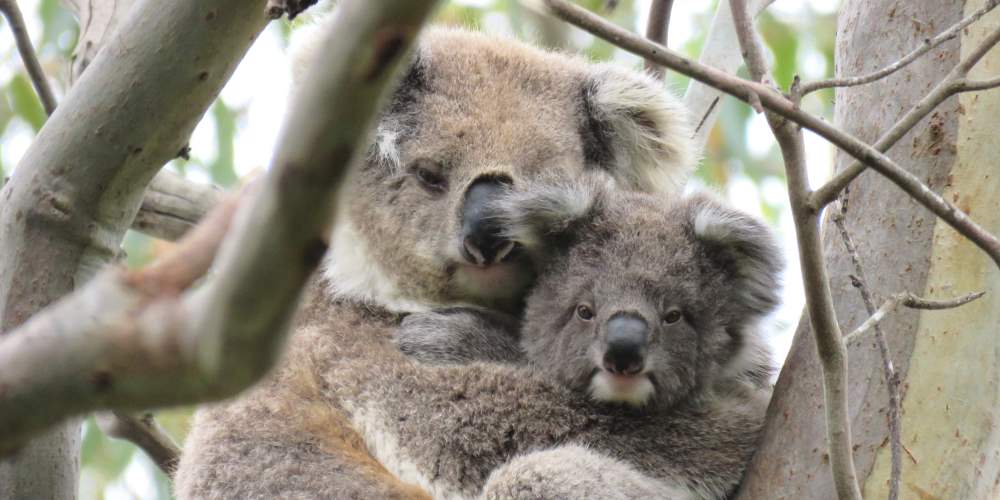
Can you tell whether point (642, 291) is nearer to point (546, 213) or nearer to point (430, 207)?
point (546, 213)

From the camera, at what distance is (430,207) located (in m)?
3.04

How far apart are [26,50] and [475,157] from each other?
43.5 inches

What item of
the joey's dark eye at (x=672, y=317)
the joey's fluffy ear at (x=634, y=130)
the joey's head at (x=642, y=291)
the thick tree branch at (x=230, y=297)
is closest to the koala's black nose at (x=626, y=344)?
the joey's head at (x=642, y=291)

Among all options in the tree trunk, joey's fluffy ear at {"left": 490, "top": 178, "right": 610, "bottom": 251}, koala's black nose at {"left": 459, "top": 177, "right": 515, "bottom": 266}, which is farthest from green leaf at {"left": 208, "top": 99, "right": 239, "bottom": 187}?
the tree trunk

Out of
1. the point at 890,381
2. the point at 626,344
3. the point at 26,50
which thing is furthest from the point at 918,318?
the point at 26,50

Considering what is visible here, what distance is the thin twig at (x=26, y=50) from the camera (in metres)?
2.62

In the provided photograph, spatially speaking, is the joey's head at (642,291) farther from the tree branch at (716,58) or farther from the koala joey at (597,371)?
the tree branch at (716,58)

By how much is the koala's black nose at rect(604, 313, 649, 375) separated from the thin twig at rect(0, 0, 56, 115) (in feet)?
4.24

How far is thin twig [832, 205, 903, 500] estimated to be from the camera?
6.30 ft

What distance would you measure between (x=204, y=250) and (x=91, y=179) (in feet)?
3.82

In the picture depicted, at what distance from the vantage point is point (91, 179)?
7.30 ft

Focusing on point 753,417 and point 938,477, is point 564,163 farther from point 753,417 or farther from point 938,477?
point 938,477

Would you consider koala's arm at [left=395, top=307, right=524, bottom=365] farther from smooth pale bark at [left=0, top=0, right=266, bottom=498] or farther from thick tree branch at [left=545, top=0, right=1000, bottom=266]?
thick tree branch at [left=545, top=0, right=1000, bottom=266]

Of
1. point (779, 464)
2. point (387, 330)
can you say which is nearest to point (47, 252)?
point (387, 330)
